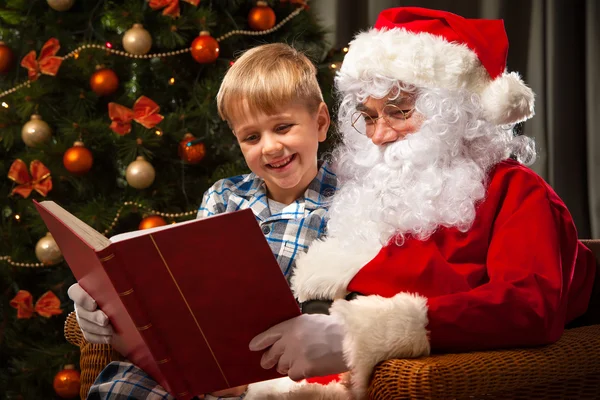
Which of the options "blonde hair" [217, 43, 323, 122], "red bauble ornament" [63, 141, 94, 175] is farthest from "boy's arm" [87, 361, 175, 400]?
"red bauble ornament" [63, 141, 94, 175]

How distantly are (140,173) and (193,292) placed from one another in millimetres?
1514

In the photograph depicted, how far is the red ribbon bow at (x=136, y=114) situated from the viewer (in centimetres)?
268

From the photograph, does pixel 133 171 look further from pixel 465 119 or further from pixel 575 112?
pixel 575 112

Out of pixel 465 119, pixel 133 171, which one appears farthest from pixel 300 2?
pixel 465 119

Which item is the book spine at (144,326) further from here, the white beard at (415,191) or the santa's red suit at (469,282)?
the white beard at (415,191)

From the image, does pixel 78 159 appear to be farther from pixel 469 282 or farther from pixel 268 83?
pixel 469 282

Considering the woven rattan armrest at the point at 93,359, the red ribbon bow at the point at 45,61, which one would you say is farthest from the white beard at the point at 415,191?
the red ribbon bow at the point at 45,61

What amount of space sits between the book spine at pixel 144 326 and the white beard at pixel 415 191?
538mm

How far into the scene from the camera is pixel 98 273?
1284 mm

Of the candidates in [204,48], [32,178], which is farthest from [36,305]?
[204,48]

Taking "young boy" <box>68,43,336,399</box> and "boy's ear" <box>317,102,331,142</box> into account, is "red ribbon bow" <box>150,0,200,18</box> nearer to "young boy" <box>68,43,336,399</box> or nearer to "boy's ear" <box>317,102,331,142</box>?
"young boy" <box>68,43,336,399</box>

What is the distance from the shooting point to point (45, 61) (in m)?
2.76

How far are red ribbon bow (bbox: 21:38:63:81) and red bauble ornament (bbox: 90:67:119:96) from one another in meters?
0.17

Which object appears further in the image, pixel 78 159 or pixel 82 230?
pixel 78 159
